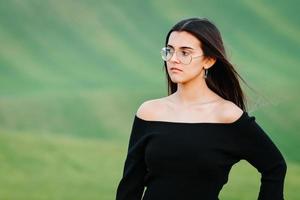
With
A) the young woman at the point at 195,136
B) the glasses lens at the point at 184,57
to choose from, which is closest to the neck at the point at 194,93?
the young woman at the point at 195,136

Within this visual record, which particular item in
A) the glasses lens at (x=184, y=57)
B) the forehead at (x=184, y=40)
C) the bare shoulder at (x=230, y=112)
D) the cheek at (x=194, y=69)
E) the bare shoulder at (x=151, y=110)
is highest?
the forehead at (x=184, y=40)

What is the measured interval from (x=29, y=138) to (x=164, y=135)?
324 cm

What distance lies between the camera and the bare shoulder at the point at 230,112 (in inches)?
129

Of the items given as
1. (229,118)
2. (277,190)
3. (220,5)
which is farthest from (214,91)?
(220,5)

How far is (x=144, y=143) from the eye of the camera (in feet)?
11.0

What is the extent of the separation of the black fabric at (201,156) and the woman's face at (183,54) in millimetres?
198

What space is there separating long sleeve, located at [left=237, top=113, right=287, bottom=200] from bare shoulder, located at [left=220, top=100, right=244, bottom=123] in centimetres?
4

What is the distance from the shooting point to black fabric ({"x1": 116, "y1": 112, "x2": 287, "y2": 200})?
127 inches

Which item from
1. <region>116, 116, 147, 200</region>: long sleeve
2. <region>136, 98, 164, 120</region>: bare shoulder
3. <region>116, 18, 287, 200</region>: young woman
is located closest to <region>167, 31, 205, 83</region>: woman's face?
<region>116, 18, 287, 200</region>: young woman

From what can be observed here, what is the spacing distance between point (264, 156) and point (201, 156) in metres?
0.28

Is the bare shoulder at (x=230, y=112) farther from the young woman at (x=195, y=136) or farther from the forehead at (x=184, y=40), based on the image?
the forehead at (x=184, y=40)

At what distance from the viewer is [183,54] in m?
3.28

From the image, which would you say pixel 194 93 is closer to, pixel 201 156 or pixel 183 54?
pixel 183 54

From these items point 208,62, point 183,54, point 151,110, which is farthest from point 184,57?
point 151,110
